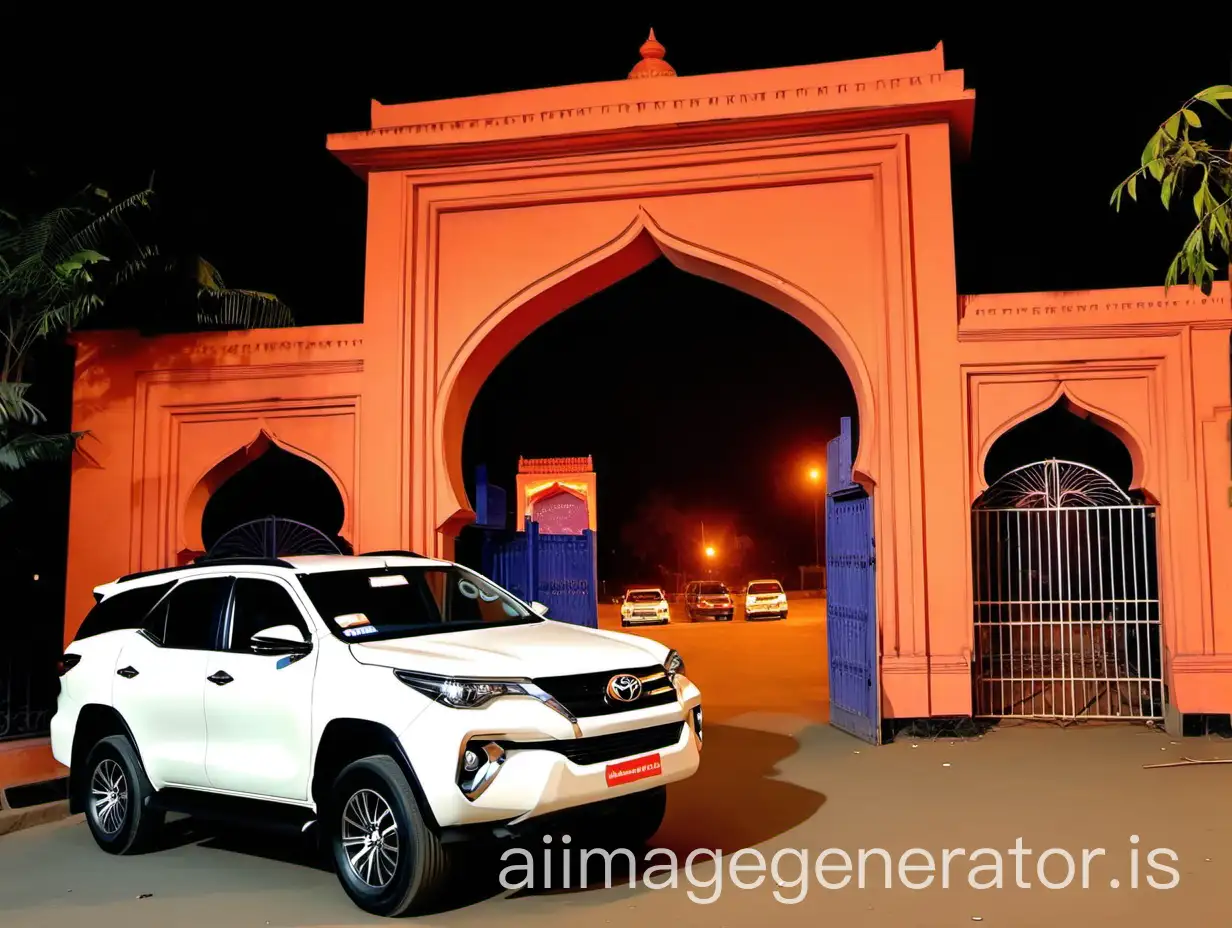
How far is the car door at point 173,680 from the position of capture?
5.99 m

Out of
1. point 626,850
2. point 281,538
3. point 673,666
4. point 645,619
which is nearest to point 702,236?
point 281,538

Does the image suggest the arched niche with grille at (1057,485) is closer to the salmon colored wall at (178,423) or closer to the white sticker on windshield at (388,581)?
the white sticker on windshield at (388,581)

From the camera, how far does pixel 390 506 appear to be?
34.7 feet

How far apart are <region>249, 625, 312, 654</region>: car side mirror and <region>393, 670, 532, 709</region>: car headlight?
0.78 meters

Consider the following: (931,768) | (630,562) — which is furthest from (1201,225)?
(630,562)

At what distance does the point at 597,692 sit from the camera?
5258mm

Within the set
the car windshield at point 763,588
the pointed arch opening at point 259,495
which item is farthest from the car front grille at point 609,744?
the car windshield at point 763,588

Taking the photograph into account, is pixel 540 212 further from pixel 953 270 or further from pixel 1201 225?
pixel 1201 225

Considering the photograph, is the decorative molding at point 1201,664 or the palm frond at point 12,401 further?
the decorative molding at point 1201,664

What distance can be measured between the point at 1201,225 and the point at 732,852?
405 cm

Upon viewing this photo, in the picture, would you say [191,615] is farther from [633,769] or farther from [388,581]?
[633,769]

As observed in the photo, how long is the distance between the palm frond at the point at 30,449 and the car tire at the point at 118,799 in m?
3.71

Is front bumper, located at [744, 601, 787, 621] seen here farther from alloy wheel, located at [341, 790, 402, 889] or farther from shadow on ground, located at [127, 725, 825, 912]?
alloy wheel, located at [341, 790, 402, 889]

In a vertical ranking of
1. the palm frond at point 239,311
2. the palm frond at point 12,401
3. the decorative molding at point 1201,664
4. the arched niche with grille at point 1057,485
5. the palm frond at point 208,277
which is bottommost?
the decorative molding at point 1201,664
